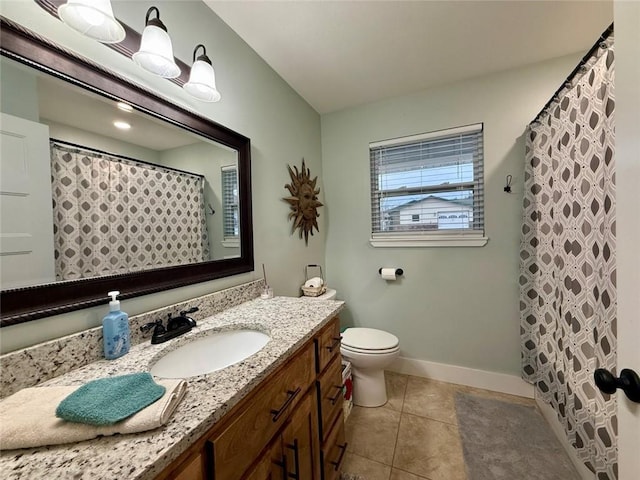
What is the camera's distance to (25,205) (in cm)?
72

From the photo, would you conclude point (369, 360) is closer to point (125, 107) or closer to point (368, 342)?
point (368, 342)

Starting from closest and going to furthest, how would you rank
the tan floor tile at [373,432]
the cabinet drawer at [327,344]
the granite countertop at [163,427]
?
the granite countertop at [163,427]
the cabinet drawer at [327,344]
the tan floor tile at [373,432]

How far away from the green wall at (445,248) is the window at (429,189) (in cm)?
7

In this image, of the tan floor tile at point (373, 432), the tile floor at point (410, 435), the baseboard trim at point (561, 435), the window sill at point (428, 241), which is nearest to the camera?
the baseboard trim at point (561, 435)

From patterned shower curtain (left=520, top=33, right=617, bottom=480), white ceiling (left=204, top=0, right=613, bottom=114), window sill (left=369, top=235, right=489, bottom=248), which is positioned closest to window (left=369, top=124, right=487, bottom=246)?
window sill (left=369, top=235, right=489, bottom=248)

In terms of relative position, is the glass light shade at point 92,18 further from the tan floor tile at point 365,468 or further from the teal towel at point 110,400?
the tan floor tile at point 365,468

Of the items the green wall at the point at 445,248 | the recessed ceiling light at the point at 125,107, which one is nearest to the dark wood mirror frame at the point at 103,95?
the recessed ceiling light at the point at 125,107

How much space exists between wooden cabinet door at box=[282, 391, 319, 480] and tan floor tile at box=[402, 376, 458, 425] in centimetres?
110

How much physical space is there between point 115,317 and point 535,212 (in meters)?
2.36

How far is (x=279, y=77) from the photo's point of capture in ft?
6.41

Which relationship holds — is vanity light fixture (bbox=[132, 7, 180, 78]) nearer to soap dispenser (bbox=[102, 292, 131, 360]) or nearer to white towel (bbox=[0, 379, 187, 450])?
soap dispenser (bbox=[102, 292, 131, 360])

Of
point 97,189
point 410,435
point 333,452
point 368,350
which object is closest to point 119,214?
point 97,189

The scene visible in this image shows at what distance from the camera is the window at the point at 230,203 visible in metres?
1.42

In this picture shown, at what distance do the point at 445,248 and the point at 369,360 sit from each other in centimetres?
111
